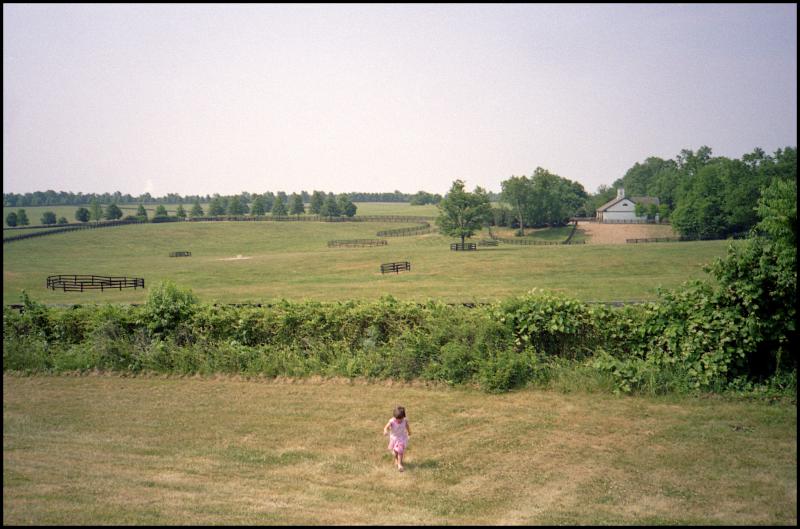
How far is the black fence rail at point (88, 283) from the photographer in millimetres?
45362

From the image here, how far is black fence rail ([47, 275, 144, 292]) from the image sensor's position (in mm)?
45362

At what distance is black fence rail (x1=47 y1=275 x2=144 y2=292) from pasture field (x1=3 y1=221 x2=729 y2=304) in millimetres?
1154

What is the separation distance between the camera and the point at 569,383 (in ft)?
40.4

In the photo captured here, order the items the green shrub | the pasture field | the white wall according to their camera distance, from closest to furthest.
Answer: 1. the green shrub
2. the pasture field
3. the white wall

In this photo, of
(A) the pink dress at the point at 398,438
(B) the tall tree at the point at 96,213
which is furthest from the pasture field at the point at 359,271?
(B) the tall tree at the point at 96,213

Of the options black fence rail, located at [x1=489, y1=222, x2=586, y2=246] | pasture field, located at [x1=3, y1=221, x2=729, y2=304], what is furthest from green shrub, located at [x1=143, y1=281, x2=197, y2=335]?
black fence rail, located at [x1=489, y1=222, x2=586, y2=246]

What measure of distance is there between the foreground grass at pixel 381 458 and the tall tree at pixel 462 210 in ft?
242

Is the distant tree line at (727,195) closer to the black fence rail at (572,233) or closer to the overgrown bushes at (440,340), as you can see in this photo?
the black fence rail at (572,233)

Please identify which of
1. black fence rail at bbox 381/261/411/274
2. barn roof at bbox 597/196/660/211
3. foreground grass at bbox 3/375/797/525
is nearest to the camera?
foreground grass at bbox 3/375/797/525

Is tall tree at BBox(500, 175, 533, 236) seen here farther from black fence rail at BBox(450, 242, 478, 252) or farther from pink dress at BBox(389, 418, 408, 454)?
pink dress at BBox(389, 418, 408, 454)

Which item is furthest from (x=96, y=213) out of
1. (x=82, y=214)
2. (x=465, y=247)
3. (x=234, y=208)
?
(x=465, y=247)

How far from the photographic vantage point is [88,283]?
45.8 meters

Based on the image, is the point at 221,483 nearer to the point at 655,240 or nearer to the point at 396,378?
the point at 396,378

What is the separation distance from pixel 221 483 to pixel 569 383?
7538 mm
